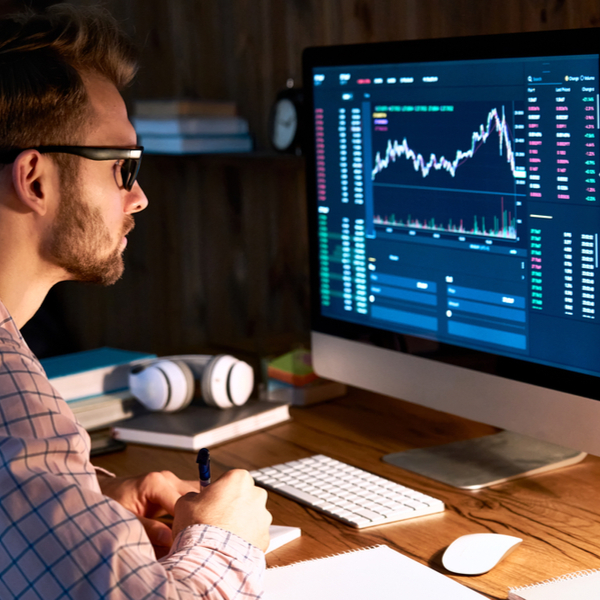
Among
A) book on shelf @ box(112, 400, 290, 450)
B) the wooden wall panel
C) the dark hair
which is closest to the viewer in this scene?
the dark hair

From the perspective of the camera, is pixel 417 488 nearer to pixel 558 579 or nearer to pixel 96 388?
pixel 558 579

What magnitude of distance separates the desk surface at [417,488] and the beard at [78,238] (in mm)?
428

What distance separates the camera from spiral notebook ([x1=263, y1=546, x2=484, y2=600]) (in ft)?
3.03

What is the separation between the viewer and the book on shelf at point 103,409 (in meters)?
1.58

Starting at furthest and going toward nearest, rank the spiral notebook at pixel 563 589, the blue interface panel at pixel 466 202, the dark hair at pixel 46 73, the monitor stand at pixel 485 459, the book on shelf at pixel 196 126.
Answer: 1. the book on shelf at pixel 196 126
2. the monitor stand at pixel 485 459
3. the blue interface panel at pixel 466 202
4. the dark hair at pixel 46 73
5. the spiral notebook at pixel 563 589

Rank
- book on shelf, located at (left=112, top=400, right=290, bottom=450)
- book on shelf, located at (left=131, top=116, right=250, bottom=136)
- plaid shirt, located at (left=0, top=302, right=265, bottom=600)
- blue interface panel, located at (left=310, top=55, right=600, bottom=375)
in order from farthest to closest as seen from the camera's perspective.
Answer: book on shelf, located at (left=131, top=116, right=250, bottom=136), book on shelf, located at (left=112, top=400, right=290, bottom=450), blue interface panel, located at (left=310, top=55, right=600, bottom=375), plaid shirt, located at (left=0, top=302, right=265, bottom=600)

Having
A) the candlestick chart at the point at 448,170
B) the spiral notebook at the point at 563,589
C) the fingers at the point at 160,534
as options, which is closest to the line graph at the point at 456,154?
the candlestick chart at the point at 448,170

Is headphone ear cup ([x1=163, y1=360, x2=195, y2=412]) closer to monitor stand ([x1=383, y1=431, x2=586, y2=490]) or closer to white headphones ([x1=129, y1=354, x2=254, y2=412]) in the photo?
white headphones ([x1=129, y1=354, x2=254, y2=412])

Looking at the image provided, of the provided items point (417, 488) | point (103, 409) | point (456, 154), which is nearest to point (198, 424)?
point (103, 409)

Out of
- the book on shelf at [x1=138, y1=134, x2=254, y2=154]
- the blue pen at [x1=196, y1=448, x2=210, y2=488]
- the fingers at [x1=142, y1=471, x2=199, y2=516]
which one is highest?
the book on shelf at [x1=138, y1=134, x2=254, y2=154]

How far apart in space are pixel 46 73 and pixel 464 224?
0.62 metres

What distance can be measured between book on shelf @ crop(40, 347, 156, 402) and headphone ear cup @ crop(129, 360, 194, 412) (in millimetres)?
51

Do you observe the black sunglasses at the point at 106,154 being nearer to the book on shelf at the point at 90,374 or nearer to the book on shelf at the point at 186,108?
the book on shelf at the point at 90,374

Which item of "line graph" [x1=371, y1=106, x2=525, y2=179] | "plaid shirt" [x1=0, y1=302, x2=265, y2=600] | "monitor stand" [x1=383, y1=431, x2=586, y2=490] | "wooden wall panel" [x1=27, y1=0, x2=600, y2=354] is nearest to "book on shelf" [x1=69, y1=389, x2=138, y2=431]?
"wooden wall panel" [x1=27, y1=0, x2=600, y2=354]
